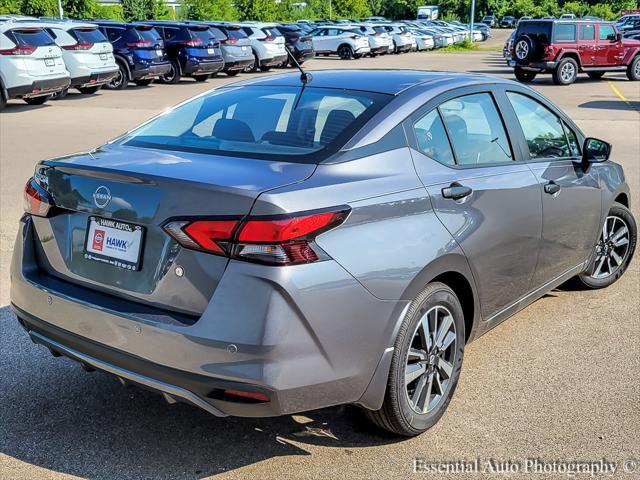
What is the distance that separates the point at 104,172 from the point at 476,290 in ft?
6.09

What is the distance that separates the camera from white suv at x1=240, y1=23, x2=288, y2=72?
27078mm

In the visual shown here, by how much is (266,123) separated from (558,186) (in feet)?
6.01

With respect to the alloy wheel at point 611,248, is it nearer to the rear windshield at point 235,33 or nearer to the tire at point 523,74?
the tire at point 523,74

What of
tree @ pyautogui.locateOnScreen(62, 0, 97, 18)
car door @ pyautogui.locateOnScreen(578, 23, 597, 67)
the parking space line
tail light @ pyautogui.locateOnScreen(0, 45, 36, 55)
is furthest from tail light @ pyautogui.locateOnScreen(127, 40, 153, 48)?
tree @ pyautogui.locateOnScreen(62, 0, 97, 18)

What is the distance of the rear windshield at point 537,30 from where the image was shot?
22.9m

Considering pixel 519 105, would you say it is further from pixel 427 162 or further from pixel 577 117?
pixel 577 117

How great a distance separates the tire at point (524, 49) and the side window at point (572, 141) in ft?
64.3

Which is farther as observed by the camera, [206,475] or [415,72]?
[415,72]

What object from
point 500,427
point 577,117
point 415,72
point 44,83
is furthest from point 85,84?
point 500,427

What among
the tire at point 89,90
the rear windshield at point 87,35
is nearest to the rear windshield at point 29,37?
the rear windshield at point 87,35

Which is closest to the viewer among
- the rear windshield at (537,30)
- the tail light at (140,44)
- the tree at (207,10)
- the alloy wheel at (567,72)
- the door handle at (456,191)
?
the door handle at (456,191)

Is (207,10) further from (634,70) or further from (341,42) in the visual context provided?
(634,70)

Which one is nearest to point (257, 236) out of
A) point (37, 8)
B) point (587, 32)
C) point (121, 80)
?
point (121, 80)

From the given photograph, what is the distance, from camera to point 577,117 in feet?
51.1
